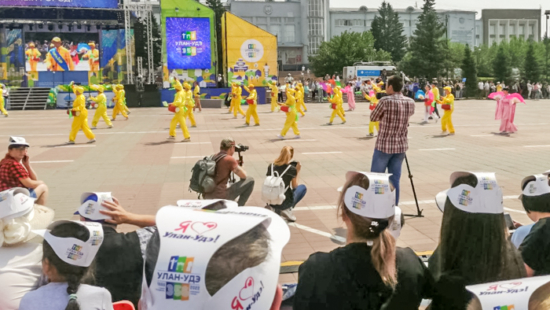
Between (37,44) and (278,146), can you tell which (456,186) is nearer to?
(278,146)

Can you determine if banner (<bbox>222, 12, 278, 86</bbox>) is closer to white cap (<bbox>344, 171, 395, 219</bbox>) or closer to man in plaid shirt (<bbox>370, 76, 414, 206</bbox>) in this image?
man in plaid shirt (<bbox>370, 76, 414, 206</bbox>)

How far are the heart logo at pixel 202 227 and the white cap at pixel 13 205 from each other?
1.62 metres

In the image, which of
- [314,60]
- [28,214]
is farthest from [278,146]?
[314,60]

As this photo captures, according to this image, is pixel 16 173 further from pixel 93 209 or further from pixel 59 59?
pixel 59 59

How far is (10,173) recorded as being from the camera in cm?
676

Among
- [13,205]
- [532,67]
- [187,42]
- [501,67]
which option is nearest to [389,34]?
[501,67]

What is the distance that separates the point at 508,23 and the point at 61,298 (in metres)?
129

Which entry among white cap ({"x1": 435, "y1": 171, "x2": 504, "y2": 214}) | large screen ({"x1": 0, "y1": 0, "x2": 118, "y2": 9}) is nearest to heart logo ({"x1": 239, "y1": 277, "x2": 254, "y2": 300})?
white cap ({"x1": 435, "y1": 171, "x2": 504, "y2": 214})

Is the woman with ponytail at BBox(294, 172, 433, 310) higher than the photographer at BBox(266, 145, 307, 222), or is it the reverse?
the woman with ponytail at BBox(294, 172, 433, 310)

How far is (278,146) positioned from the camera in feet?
51.4

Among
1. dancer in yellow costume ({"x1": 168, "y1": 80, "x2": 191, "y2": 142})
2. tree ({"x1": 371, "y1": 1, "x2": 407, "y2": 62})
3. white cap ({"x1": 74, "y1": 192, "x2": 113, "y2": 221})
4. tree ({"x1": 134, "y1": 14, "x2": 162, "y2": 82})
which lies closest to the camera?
white cap ({"x1": 74, "y1": 192, "x2": 113, "y2": 221})

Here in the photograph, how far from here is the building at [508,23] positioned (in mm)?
118000

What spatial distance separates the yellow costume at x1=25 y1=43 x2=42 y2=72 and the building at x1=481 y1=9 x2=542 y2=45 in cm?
9934

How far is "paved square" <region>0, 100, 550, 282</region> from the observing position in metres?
8.09
